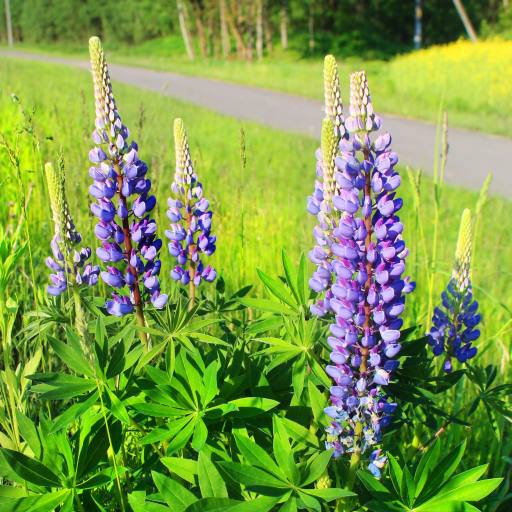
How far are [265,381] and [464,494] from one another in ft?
1.73

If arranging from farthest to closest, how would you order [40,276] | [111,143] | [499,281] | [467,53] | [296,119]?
[467,53] → [296,119] → [499,281] → [40,276] → [111,143]

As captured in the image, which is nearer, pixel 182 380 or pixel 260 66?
pixel 182 380

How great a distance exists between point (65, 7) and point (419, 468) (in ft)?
186

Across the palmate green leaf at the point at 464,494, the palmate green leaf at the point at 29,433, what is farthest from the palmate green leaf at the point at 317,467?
the palmate green leaf at the point at 29,433

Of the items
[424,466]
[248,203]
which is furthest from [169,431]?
[248,203]

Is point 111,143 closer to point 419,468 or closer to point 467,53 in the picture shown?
point 419,468

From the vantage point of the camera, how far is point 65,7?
5141 cm

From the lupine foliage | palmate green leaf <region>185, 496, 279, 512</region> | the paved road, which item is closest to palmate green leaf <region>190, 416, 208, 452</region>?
the lupine foliage

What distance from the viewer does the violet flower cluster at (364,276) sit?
1349 millimetres

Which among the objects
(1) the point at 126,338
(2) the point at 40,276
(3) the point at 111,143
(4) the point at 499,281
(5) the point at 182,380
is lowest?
(4) the point at 499,281

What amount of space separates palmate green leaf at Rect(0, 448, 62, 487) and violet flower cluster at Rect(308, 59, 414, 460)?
0.66 m

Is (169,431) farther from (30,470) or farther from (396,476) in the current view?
(396,476)

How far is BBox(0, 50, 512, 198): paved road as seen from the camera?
29.1ft

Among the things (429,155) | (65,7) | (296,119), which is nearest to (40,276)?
(429,155)
